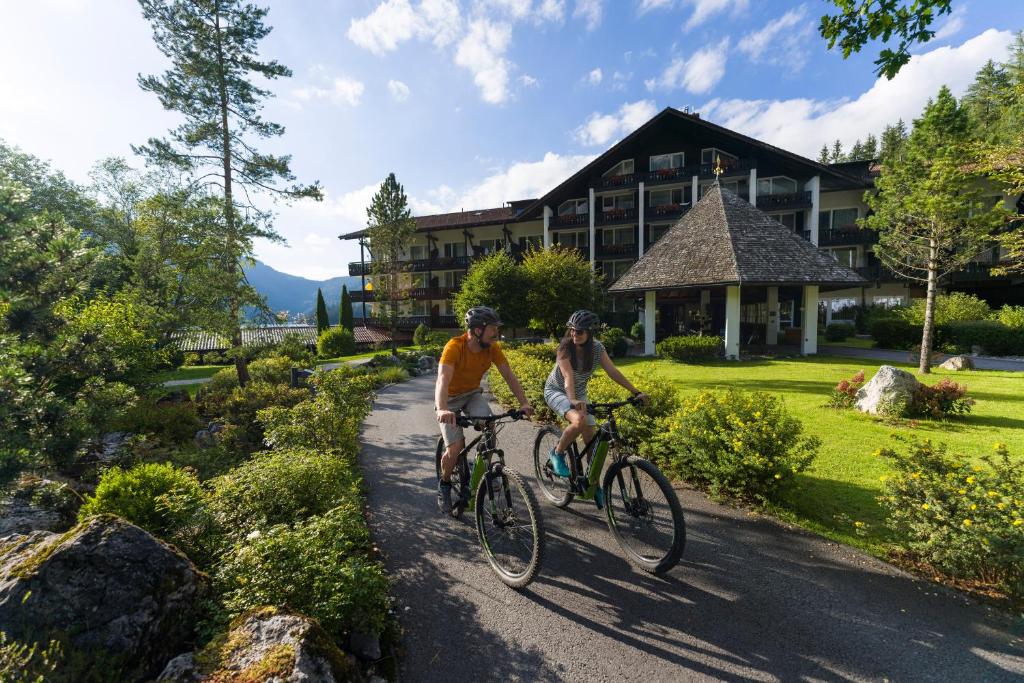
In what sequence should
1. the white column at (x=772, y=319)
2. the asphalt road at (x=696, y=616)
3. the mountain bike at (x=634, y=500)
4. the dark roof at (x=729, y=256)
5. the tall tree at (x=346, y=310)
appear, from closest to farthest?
the asphalt road at (x=696, y=616)
the mountain bike at (x=634, y=500)
the dark roof at (x=729, y=256)
the white column at (x=772, y=319)
the tall tree at (x=346, y=310)

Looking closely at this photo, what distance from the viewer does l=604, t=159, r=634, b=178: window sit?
1321 inches

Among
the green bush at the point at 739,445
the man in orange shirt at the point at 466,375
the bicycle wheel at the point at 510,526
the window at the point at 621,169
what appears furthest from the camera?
the window at the point at 621,169

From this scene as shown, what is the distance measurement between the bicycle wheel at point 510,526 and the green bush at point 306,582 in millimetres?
1069

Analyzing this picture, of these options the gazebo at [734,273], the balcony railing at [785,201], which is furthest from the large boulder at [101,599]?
the balcony railing at [785,201]

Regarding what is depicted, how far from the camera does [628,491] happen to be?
13.4 feet

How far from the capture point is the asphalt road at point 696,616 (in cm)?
276

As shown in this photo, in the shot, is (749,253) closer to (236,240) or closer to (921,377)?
(921,377)

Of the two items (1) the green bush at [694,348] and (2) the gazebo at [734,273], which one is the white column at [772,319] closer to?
(2) the gazebo at [734,273]

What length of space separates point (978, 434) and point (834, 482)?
158 inches

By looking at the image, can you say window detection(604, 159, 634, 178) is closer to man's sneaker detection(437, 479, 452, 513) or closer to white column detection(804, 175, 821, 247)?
white column detection(804, 175, 821, 247)

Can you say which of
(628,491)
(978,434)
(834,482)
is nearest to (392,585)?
(628,491)

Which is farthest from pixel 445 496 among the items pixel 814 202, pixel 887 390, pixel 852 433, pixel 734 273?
pixel 814 202

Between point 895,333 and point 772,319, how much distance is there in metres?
5.81

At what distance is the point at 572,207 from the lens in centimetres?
Answer: 3641
